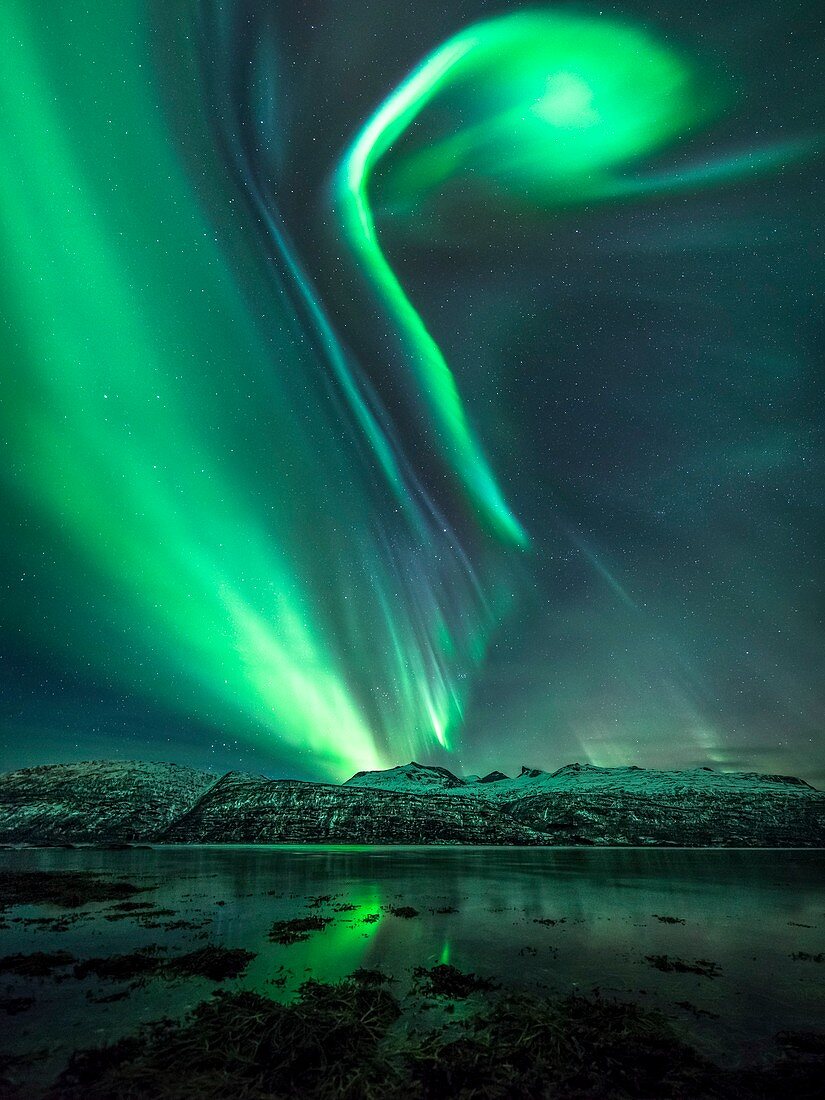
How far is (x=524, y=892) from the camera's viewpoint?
4534 centimetres

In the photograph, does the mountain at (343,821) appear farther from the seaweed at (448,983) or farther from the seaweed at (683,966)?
the seaweed at (448,983)

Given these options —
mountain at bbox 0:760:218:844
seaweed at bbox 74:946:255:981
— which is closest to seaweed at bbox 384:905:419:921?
seaweed at bbox 74:946:255:981

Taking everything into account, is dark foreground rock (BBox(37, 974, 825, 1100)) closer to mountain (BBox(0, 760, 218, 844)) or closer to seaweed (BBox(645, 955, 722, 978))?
seaweed (BBox(645, 955, 722, 978))

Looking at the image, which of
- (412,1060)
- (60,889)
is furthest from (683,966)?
(60,889)

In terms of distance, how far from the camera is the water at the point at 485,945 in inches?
596

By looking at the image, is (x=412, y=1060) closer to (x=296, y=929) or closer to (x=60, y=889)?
(x=296, y=929)

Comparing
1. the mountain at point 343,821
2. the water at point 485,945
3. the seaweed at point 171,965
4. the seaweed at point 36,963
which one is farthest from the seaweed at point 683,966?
the mountain at point 343,821

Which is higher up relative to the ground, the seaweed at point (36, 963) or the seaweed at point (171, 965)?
the seaweed at point (36, 963)

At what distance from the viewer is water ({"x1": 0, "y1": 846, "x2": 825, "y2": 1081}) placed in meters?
15.1

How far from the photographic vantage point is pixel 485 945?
24406 mm

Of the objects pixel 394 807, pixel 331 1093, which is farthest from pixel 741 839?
pixel 331 1093

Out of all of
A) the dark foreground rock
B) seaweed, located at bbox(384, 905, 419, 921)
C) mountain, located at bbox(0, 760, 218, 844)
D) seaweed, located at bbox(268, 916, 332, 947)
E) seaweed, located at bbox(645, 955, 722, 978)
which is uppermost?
mountain, located at bbox(0, 760, 218, 844)

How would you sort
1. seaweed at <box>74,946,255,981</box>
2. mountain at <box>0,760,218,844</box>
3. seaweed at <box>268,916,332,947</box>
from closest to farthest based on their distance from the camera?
seaweed at <box>74,946,255,981</box> → seaweed at <box>268,916,332,947</box> → mountain at <box>0,760,218,844</box>

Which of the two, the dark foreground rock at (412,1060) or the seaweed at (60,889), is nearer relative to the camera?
the dark foreground rock at (412,1060)
